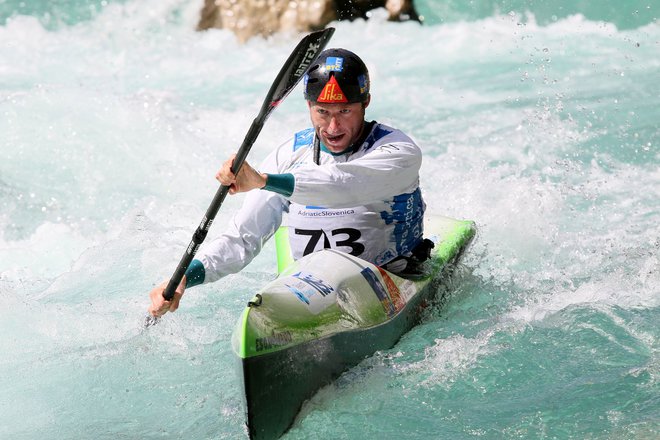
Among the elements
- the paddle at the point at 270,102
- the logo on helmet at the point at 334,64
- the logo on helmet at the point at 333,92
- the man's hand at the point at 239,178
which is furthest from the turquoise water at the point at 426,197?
the logo on helmet at the point at 334,64

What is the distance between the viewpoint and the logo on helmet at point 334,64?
4113 mm

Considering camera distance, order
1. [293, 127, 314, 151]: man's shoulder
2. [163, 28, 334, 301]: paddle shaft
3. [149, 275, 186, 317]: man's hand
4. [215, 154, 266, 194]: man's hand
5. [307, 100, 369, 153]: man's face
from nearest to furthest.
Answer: [215, 154, 266, 194]: man's hand → [163, 28, 334, 301]: paddle shaft → [149, 275, 186, 317]: man's hand → [307, 100, 369, 153]: man's face → [293, 127, 314, 151]: man's shoulder

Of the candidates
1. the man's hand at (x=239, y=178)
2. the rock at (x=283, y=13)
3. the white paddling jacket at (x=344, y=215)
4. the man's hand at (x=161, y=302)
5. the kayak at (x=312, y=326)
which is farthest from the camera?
the rock at (x=283, y=13)

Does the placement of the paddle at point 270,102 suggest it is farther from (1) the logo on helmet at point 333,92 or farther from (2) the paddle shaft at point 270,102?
(1) the logo on helmet at point 333,92

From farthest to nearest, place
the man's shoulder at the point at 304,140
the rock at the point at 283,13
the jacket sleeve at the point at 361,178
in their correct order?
1. the rock at the point at 283,13
2. the man's shoulder at the point at 304,140
3. the jacket sleeve at the point at 361,178

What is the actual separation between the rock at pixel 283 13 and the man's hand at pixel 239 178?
991 cm

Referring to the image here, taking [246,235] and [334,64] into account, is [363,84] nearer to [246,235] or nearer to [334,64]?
[334,64]

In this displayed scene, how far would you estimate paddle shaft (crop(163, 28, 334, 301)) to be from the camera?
364cm

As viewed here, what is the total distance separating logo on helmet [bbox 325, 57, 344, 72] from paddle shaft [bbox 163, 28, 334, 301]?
0.07 meters

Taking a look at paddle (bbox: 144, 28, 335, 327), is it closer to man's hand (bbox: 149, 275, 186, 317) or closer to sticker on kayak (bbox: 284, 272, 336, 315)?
man's hand (bbox: 149, 275, 186, 317)

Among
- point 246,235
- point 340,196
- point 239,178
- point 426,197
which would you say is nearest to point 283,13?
point 426,197

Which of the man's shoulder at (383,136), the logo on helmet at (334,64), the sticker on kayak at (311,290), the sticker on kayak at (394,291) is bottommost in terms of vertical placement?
the sticker on kayak at (394,291)

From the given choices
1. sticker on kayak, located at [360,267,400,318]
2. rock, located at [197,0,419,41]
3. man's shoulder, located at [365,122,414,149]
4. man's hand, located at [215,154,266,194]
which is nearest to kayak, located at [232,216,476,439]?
sticker on kayak, located at [360,267,400,318]

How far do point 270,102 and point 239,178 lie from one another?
481 mm
